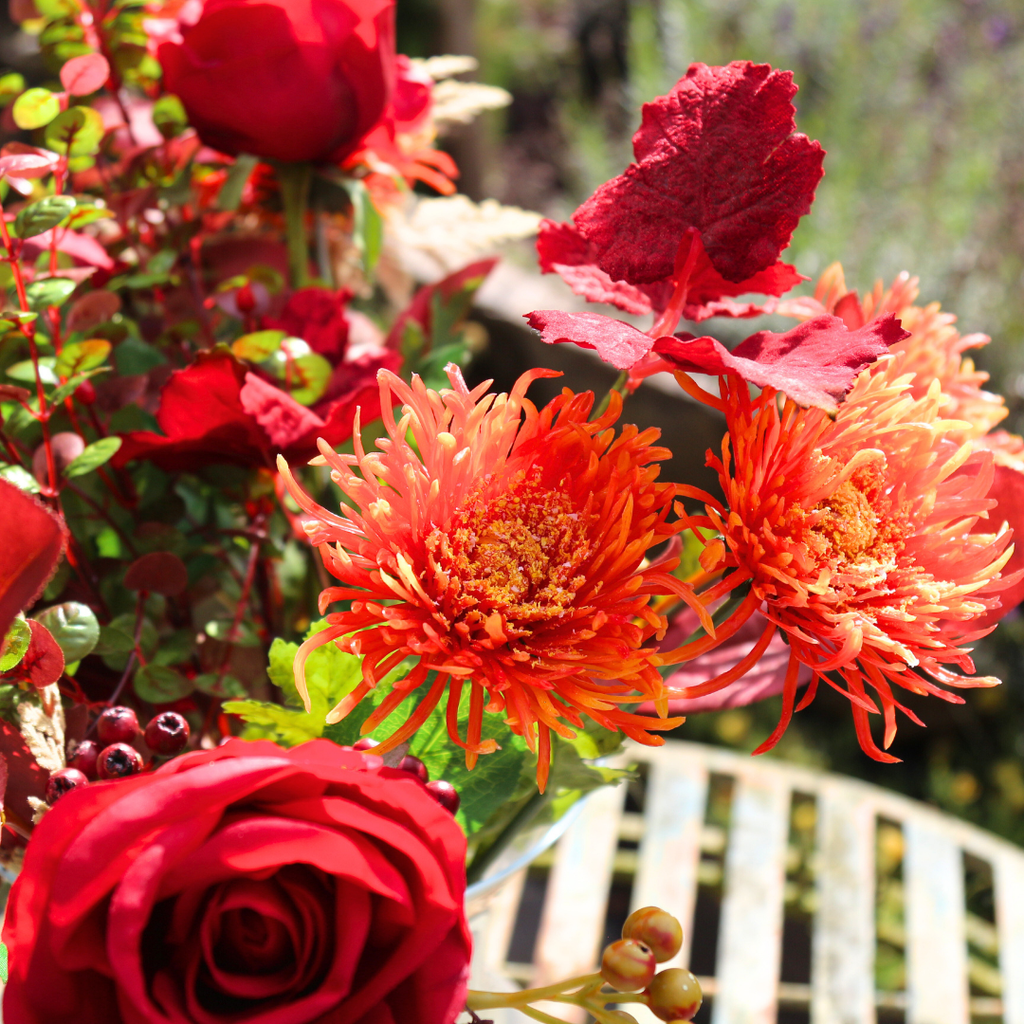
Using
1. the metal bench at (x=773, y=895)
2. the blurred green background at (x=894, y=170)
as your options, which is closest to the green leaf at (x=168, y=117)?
the metal bench at (x=773, y=895)

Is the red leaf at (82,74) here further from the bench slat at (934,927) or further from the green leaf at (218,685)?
the bench slat at (934,927)

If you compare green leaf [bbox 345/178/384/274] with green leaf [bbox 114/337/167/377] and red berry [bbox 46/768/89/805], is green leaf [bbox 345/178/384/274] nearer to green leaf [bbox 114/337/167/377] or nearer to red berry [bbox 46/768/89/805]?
green leaf [bbox 114/337/167/377]

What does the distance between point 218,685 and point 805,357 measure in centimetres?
21

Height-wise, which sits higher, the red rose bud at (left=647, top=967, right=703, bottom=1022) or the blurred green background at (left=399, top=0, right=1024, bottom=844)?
the red rose bud at (left=647, top=967, right=703, bottom=1022)

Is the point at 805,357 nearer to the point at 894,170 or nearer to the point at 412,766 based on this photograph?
the point at 412,766

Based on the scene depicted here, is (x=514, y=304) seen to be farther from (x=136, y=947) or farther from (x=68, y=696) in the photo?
(x=136, y=947)

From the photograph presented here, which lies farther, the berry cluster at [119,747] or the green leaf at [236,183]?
the green leaf at [236,183]

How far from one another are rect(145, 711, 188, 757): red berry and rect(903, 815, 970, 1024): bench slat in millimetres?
536

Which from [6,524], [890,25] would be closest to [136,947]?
[6,524]

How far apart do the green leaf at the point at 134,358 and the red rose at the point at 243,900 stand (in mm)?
211

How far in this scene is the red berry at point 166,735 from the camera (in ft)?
0.85

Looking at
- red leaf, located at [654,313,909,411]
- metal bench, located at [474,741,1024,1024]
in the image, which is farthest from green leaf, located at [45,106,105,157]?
metal bench, located at [474,741,1024,1024]

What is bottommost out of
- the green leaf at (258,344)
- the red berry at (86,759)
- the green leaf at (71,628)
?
the red berry at (86,759)

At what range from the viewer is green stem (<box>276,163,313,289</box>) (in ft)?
1.26
